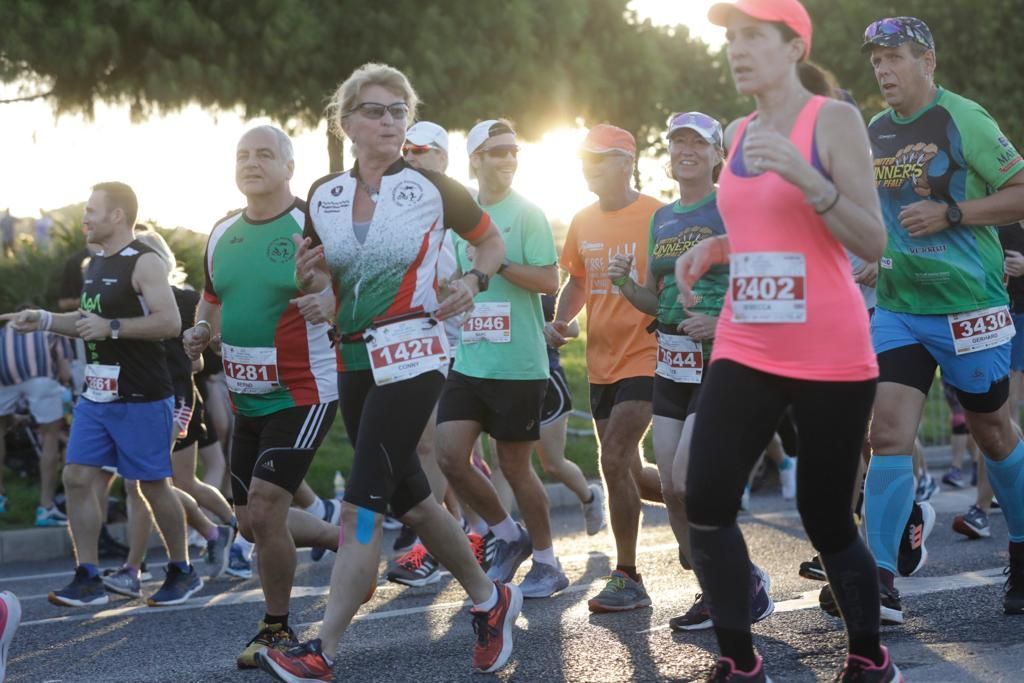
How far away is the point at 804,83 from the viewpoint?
4.43 metres

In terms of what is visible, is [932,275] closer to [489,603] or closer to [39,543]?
[489,603]

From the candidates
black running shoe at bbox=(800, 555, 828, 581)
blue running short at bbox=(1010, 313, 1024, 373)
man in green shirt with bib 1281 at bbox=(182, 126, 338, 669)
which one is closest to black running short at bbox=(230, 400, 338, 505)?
man in green shirt with bib 1281 at bbox=(182, 126, 338, 669)

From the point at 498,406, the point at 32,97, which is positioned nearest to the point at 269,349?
the point at 498,406

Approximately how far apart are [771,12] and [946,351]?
2.19 meters

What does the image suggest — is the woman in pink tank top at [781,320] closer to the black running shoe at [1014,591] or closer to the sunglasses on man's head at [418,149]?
the black running shoe at [1014,591]

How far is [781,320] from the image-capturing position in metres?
4.18

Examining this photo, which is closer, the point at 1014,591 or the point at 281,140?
the point at 1014,591

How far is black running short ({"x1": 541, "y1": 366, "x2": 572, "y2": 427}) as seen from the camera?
355 inches

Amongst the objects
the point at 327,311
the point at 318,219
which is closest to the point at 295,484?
the point at 327,311

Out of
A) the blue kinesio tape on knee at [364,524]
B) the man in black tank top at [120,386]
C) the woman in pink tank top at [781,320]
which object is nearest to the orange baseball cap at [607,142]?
the man in black tank top at [120,386]

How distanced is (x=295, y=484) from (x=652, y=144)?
36.7 metres

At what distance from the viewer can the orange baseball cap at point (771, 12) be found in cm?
416

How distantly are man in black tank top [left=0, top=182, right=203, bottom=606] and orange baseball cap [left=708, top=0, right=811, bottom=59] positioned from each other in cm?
446

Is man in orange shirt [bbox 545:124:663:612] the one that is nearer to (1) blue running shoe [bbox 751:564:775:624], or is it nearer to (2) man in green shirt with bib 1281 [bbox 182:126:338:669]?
(1) blue running shoe [bbox 751:564:775:624]
